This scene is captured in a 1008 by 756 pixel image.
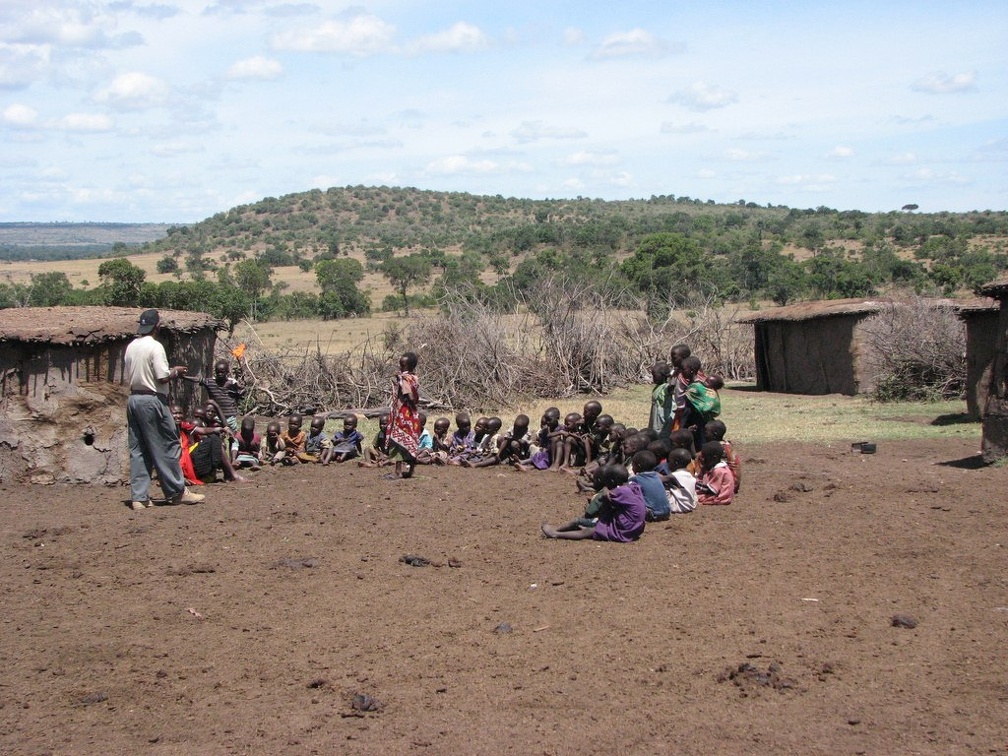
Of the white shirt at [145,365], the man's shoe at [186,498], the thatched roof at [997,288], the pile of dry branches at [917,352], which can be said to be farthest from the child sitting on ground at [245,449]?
the pile of dry branches at [917,352]

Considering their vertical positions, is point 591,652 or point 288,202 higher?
point 288,202

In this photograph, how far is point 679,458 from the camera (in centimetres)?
881

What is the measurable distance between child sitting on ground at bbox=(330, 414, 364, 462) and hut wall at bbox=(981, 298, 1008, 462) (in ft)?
21.9

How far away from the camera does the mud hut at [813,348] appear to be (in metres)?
18.7

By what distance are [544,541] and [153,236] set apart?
185289 millimetres

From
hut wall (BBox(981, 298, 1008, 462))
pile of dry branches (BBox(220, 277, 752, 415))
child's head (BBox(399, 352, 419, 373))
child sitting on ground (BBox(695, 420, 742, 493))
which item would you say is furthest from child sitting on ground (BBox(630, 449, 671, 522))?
pile of dry branches (BBox(220, 277, 752, 415))

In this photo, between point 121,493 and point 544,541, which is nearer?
point 544,541

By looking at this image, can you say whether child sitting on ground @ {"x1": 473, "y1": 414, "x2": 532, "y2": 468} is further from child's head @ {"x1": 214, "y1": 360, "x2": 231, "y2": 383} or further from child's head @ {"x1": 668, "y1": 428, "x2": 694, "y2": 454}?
child's head @ {"x1": 214, "y1": 360, "x2": 231, "y2": 383}

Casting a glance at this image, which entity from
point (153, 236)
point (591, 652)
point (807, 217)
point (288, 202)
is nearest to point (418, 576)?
point (591, 652)

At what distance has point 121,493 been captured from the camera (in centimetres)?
992

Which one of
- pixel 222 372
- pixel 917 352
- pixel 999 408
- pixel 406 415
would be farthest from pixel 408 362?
pixel 917 352

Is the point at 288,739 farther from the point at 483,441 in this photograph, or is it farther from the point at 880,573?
the point at 483,441

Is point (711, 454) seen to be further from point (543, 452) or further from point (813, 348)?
point (813, 348)

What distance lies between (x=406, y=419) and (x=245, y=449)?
1765mm
